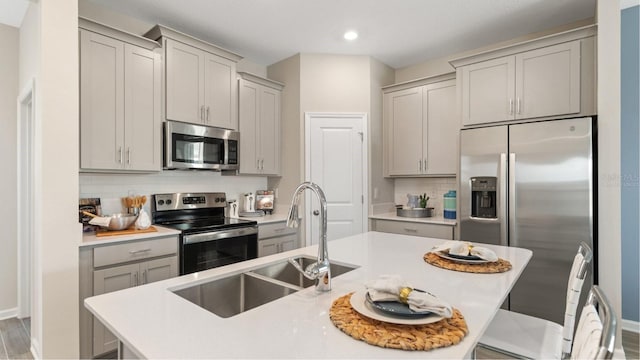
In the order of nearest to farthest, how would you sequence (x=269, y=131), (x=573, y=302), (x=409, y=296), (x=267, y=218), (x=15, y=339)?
(x=409, y=296) → (x=573, y=302) → (x=15, y=339) → (x=267, y=218) → (x=269, y=131)

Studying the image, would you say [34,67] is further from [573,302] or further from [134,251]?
[573,302]

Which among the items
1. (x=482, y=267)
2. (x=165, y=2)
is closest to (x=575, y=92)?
(x=482, y=267)

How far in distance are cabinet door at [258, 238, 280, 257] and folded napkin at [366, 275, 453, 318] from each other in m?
2.45

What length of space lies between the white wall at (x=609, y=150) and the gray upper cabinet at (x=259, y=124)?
3094 millimetres

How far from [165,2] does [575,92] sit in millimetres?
3522

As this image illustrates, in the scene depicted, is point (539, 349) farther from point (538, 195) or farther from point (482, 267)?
point (538, 195)

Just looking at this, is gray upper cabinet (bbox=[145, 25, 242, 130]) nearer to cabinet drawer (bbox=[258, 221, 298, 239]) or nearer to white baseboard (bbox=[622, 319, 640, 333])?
cabinet drawer (bbox=[258, 221, 298, 239])

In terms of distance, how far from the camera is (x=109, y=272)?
2271 mm

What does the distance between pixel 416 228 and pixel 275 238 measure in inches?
61.1

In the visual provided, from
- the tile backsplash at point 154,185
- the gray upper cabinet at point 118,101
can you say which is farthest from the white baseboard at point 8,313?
the gray upper cabinet at point 118,101

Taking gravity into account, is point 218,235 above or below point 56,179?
below

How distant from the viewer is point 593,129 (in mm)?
2516

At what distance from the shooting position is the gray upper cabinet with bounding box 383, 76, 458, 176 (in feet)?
11.9

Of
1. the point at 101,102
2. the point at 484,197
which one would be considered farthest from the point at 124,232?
the point at 484,197
